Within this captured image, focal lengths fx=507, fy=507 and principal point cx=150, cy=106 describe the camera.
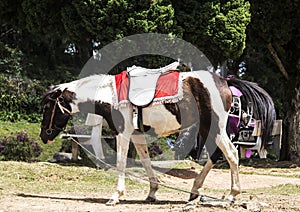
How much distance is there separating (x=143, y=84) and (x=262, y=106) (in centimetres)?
172

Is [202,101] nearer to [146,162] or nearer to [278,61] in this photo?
[146,162]

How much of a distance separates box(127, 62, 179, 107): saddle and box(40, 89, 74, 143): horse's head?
1.07 meters

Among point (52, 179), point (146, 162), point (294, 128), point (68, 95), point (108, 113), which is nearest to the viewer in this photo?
point (108, 113)

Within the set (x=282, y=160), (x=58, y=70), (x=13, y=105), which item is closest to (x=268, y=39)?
(x=282, y=160)

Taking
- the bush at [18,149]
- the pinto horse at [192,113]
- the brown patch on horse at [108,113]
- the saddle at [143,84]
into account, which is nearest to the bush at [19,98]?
the bush at [18,149]

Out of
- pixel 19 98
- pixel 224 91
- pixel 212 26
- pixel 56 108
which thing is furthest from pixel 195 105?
pixel 19 98

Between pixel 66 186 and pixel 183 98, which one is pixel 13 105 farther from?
pixel 183 98

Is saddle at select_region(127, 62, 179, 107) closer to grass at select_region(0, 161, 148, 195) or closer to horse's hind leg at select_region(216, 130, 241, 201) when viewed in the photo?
horse's hind leg at select_region(216, 130, 241, 201)

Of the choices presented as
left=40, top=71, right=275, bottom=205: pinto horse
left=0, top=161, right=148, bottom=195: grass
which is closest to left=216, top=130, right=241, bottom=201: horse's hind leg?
left=40, top=71, right=275, bottom=205: pinto horse

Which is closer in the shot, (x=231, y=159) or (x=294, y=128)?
(x=231, y=159)

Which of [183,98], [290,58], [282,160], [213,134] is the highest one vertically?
[290,58]

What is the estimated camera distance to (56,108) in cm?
757

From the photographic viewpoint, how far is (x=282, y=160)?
55.0 ft

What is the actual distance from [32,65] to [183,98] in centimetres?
1732
